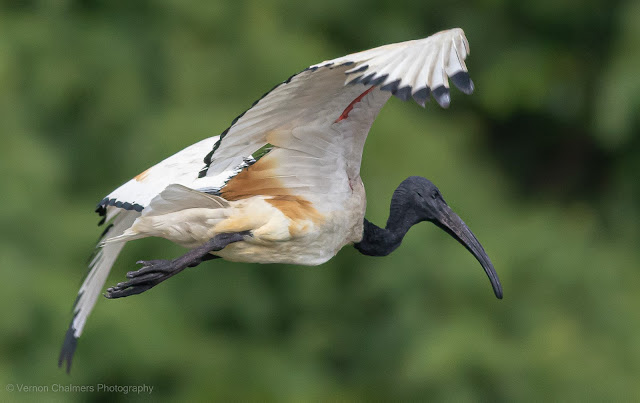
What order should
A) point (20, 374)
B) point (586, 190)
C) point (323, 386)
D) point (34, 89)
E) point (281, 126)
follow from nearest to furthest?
point (281, 126) < point (20, 374) < point (323, 386) < point (34, 89) < point (586, 190)

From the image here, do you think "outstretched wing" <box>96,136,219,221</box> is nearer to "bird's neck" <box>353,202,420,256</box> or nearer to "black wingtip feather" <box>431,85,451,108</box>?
"bird's neck" <box>353,202,420,256</box>

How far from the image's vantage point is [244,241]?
16.0ft

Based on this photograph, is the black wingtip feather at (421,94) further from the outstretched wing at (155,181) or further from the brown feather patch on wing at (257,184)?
the outstretched wing at (155,181)

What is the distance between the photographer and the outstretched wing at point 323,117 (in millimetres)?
4164

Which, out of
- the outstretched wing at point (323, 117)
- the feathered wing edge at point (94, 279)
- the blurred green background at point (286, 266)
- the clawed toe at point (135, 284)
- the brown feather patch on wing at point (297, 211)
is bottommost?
the blurred green background at point (286, 266)

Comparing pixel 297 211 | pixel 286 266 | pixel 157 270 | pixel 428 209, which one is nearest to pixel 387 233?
pixel 428 209

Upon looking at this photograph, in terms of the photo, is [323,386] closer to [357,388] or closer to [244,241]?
[357,388]

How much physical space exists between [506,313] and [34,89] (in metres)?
4.09

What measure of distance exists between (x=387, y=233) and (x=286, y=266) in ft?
15.6

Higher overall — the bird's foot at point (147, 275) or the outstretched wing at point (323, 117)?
the outstretched wing at point (323, 117)

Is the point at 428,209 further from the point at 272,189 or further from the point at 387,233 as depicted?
the point at 272,189

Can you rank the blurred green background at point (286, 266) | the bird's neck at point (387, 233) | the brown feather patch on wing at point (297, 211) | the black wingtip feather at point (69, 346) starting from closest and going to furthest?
the brown feather patch on wing at point (297, 211), the bird's neck at point (387, 233), the black wingtip feather at point (69, 346), the blurred green background at point (286, 266)

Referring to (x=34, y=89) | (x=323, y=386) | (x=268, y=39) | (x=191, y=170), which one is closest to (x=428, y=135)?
(x=268, y=39)

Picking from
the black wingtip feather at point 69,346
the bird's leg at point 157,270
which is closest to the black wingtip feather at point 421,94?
the bird's leg at point 157,270
